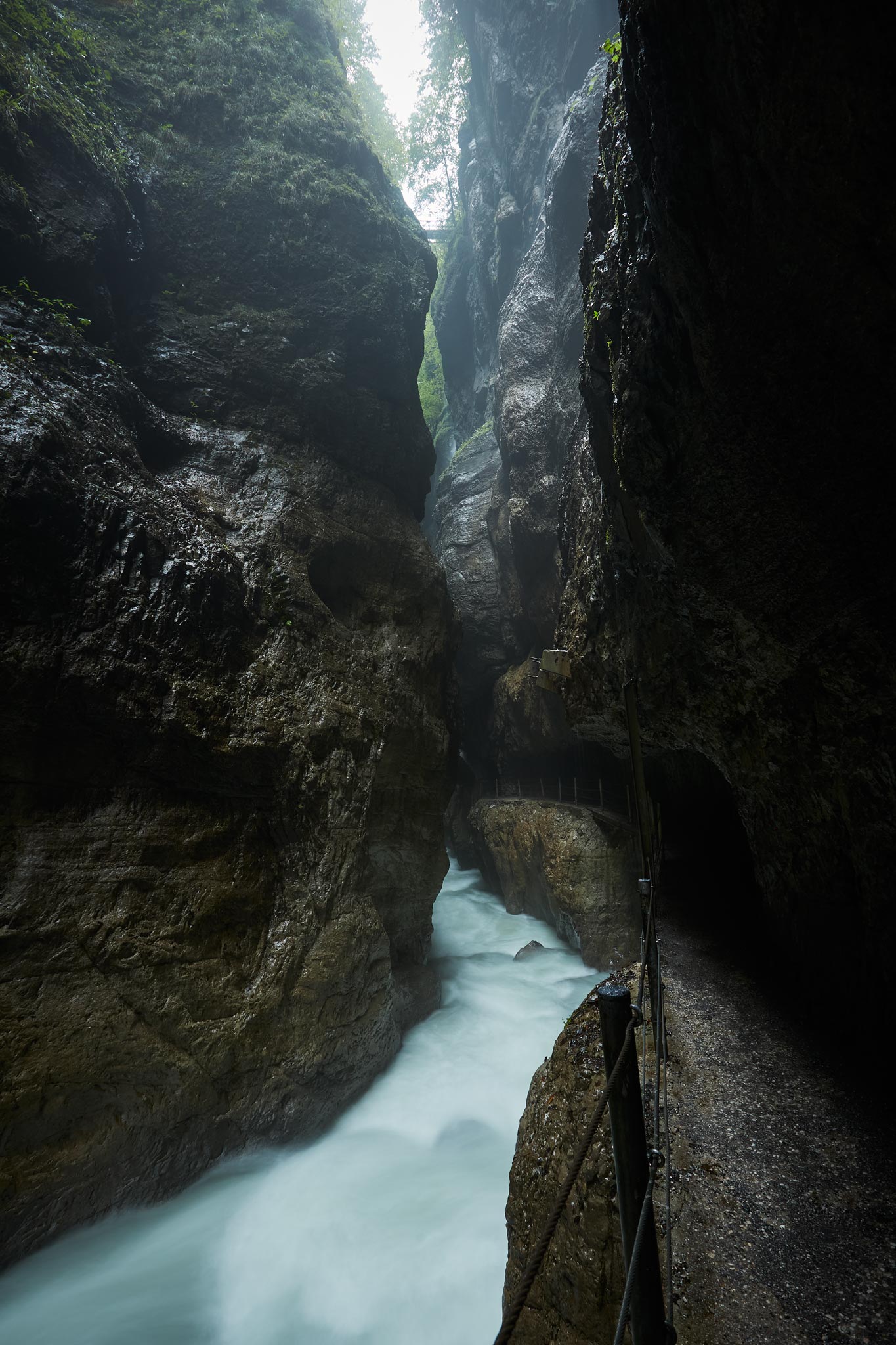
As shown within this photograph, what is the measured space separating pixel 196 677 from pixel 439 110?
3508 cm

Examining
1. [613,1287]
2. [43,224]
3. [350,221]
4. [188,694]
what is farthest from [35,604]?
[350,221]

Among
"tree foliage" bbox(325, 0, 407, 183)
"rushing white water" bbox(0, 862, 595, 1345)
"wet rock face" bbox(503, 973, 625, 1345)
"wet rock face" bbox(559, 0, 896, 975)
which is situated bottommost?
"rushing white water" bbox(0, 862, 595, 1345)

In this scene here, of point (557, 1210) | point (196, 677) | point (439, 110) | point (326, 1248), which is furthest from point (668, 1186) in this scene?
point (439, 110)

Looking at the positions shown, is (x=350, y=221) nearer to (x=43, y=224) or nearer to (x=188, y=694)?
(x=43, y=224)

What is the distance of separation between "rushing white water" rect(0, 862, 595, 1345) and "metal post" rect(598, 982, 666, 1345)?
4929 mm

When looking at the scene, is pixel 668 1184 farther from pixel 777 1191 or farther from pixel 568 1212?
pixel 568 1212

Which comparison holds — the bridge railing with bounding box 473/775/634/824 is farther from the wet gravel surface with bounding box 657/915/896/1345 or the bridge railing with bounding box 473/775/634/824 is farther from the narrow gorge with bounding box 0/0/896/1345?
the wet gravel surface with bounding box 657/915/896/1345

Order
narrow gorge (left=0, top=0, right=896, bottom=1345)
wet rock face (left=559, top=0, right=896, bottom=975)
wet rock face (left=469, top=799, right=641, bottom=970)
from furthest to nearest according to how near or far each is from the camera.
A: wet rock face (left=469, top=799, right=641, bottom=970) < narrow gorge (left=0, top=0, right=896, bottom=1345) < wet rock face (left=559, top=0, right=896, bottom=975)

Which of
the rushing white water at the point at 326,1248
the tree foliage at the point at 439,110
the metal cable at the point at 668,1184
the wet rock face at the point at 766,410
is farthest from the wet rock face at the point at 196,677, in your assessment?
the tree foliage at the point at 439,110

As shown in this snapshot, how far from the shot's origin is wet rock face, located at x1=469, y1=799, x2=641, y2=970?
11.2m

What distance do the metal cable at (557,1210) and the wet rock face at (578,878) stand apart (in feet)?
28.6

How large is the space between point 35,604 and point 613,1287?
7.68 meters

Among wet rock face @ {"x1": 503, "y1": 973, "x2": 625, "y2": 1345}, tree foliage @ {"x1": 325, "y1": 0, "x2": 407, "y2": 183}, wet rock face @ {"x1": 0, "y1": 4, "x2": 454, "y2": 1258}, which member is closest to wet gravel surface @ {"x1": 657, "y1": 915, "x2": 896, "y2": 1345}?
wet rock face @ {"x1": 503, "y1": 973, "x2": 625, "y2": 1345}

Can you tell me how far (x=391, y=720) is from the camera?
9727 mm
